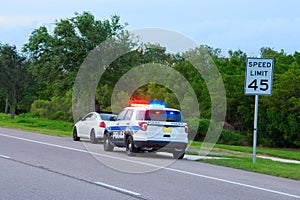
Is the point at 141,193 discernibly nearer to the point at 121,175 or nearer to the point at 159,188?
the point at 159,188

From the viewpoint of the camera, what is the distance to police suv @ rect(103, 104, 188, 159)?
738 inches

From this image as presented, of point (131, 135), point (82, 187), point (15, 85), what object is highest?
point (15, 85)

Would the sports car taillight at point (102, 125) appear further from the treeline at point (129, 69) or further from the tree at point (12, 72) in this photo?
the tree at point (12, 72)

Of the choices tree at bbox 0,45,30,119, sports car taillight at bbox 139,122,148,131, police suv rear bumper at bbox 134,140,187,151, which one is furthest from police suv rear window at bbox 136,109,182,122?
tree at bbox 0,45,30,119

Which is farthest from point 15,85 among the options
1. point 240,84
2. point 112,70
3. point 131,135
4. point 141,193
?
point 141,193

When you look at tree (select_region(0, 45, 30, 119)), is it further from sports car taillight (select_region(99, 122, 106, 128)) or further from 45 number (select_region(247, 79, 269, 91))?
45 number (select_region(247, 79, 269, 91))

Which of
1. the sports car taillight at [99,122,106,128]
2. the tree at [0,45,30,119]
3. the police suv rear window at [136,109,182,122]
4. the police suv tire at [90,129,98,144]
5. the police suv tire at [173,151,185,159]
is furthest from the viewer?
the tree at [0,45,30,119]

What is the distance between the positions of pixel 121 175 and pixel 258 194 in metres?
3.60

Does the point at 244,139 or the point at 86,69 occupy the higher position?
the point at 86,69

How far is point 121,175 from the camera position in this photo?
13.5 meters

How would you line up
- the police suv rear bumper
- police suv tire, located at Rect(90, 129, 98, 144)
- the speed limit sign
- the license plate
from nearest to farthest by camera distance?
the speed limit sign < the police suv rear bumper < the license plate < police suv tire, located at Rect(90, 129, 98, 144)

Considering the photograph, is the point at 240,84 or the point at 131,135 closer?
the point at 131,135

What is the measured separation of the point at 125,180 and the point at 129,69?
89.5 ft

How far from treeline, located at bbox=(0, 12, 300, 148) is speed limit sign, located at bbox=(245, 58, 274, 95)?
65.7ft
